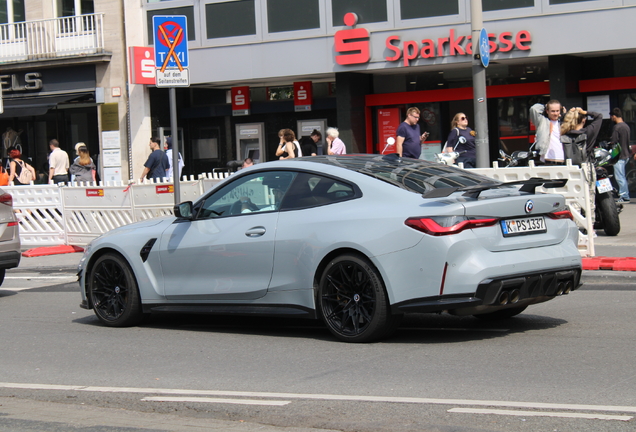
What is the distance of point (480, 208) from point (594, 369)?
1424mm

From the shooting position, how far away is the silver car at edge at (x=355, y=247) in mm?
6598

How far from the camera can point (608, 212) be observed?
13172 mm

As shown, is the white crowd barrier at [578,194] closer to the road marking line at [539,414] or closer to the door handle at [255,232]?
the door handle at [255,232]

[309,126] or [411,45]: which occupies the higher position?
[411,45]

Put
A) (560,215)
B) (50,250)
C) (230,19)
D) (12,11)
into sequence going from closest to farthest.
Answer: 1. (560,215)
2. (50,250)
3. (230,19)
4. (12,11)

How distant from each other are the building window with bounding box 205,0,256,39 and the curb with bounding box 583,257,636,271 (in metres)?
13.0

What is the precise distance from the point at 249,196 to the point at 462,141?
7638 millimetres

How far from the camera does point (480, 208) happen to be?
6.63 metres

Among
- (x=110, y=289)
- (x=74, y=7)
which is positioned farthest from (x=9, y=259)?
(x=74, y=7)

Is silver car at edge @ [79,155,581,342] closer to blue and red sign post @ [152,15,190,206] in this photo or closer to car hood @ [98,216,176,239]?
car hood @ [98,216,176,239]

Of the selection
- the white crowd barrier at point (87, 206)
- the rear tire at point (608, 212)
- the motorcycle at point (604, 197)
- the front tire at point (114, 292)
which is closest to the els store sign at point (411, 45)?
the white crowd barrier at point (87, 206)

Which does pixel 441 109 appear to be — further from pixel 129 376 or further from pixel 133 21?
pixel 129 376

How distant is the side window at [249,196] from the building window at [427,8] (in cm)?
1269

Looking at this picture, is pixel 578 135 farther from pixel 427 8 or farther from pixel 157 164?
pixel 157 164
